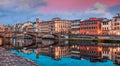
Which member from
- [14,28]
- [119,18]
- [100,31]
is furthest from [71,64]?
[14,28]

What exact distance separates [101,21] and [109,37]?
27.6 metres

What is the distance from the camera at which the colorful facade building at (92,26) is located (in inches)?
3693

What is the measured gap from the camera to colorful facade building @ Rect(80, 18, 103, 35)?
308 ft

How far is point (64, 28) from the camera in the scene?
400 ft

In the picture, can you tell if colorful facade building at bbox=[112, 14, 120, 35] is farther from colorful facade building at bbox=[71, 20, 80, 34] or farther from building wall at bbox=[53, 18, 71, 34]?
building wall at bbox=[53, 18, 71, 34]

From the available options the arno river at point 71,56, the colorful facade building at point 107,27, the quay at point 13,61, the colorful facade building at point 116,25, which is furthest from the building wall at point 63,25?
the quay at point 13,61

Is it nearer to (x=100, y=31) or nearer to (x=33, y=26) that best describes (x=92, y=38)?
(x=100, y=31)

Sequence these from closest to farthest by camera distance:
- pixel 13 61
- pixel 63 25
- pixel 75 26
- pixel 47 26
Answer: pixel 13 61 → pixel 75 26 → pixel 63 25 → pixel 47 26

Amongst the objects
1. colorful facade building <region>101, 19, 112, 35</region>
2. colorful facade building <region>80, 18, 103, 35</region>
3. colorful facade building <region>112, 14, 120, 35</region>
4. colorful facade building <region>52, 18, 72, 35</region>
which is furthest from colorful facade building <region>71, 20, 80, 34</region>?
colorful facade building <region>112, 14, 120, 35</region>

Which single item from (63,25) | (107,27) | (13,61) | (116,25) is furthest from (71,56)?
(63,25)

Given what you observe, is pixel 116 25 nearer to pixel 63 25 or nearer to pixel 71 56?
pixel 63 25

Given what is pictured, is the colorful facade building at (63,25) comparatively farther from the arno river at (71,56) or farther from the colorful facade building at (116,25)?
the arno river at (71,56)

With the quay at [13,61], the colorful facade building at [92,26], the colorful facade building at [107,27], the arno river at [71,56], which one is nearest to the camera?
the quay at [13,61]

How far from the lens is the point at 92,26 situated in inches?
3780
